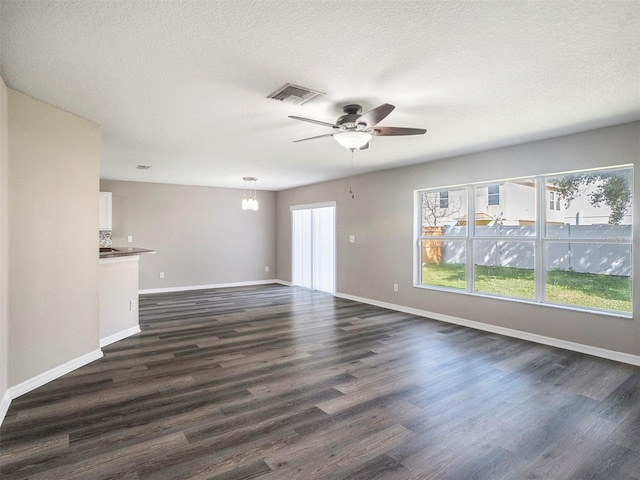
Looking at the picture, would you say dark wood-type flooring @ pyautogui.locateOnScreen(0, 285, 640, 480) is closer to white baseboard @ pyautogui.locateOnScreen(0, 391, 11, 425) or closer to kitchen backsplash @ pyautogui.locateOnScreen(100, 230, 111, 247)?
white baseboard @ pyautogui.locateOnScreen(0, 391, 11, 425)

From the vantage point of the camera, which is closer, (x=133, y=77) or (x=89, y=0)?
(x=89, y=0)

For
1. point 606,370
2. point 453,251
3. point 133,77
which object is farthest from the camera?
point 453,251

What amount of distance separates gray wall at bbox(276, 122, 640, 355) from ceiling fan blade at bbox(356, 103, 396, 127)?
2.62 metres

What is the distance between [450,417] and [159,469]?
75.5 inches

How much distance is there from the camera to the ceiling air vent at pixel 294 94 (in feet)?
8.90

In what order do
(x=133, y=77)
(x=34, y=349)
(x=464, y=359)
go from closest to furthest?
(x=133, y=77)
(x=34, y=349)
(x=464, y=359)

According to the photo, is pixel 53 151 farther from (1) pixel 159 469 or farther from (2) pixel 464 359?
(2) pixel 464 359

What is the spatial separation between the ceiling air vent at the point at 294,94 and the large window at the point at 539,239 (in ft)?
10.3

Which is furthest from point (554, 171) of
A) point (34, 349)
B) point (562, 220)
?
point (34, 349)

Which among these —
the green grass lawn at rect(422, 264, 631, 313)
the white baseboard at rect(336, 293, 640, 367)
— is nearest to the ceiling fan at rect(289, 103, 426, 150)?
the green grass lawn at rect(422, 264, 631, 313)

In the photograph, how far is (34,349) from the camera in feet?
9.73

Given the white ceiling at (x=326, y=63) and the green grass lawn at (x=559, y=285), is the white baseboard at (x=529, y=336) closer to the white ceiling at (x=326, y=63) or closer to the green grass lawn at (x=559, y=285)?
the green grass lawn at (x=559, y=285)

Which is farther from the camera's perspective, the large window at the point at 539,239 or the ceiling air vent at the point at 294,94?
the large window at the point at 539,239

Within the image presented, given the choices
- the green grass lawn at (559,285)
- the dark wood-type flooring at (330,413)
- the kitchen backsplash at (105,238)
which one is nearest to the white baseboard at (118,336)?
the dark wood-type flooring at (330,413)
